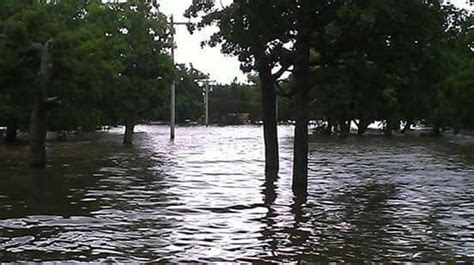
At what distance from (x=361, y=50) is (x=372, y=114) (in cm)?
4518

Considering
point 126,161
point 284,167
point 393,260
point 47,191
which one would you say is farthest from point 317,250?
point 126,161

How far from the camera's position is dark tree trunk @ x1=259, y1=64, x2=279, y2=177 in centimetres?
2022

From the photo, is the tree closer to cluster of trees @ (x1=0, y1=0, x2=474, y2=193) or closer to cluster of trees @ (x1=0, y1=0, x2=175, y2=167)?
cluster of trees @ (x1=0, y1=0, x2=175, y2=167)

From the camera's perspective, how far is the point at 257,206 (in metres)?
14.3

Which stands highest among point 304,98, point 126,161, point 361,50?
point 361,50

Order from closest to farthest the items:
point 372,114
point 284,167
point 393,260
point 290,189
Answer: point 393,260 < point 290,189 < point 284,167 < point 372,114

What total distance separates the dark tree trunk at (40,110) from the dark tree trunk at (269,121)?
6769 mm

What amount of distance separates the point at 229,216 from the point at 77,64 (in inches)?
527

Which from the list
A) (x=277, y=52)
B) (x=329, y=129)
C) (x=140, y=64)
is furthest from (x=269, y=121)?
(x=329, y=129)

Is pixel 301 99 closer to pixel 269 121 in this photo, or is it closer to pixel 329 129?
pixel 269 121

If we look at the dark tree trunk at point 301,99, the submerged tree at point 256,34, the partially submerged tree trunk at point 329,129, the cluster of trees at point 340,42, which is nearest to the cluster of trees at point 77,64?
the submerged tree at point 256,34

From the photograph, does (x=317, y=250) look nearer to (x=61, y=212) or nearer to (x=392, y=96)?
(x=61, y=212)

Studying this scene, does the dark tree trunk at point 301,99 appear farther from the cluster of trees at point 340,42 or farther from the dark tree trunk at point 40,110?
the dark tree trunk at point 40,110

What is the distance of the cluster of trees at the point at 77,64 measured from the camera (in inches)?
893
